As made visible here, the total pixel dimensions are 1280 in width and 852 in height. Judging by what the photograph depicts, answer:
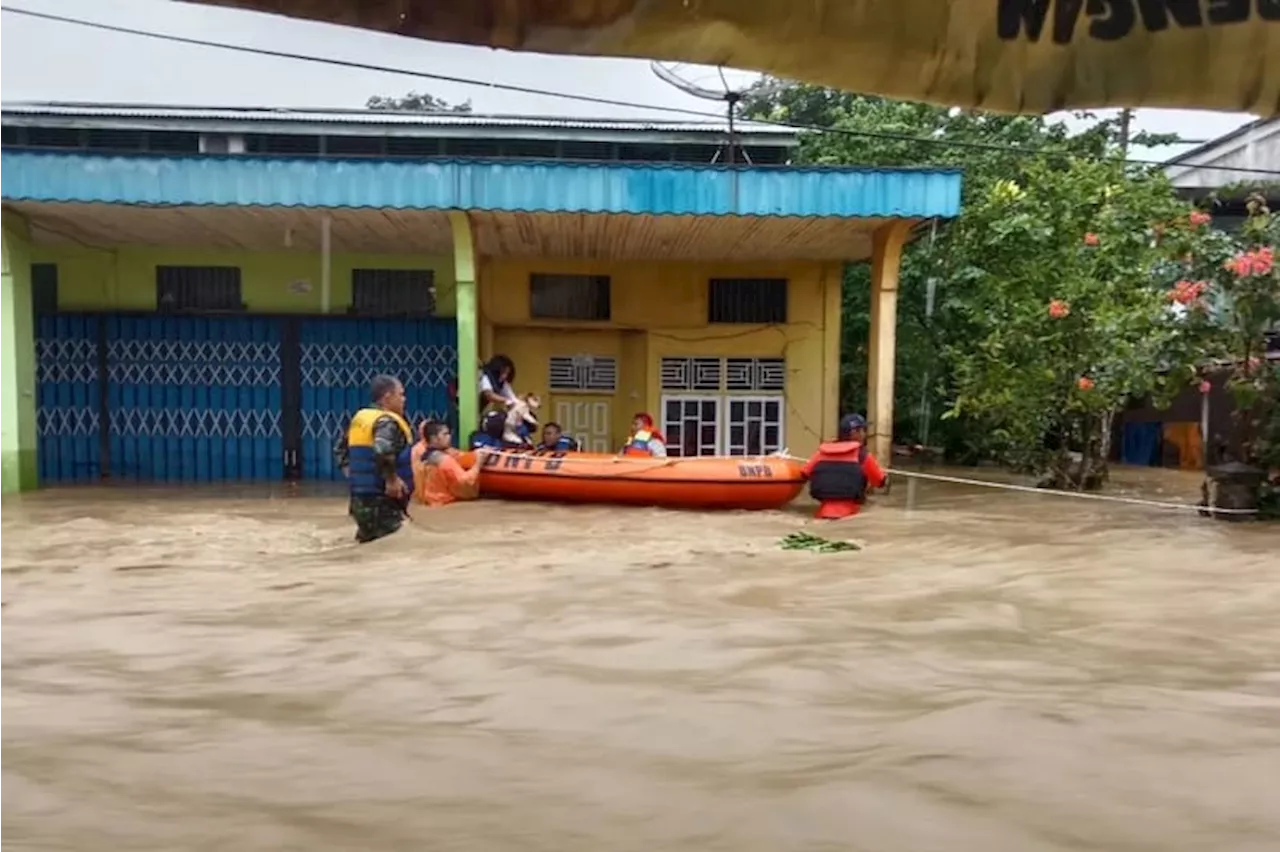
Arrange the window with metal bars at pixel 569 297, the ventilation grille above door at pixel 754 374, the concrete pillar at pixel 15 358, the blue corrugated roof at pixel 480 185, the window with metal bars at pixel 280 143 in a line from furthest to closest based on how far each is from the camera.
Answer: the window with metal bars at pixel 280 143 → the ventilation grille above door at pixel 754 374 → the window with metal bars at pixel 569 297 → the concrete pillar at pixel 15 358 → the blue corrugated roof at pixel 480 185

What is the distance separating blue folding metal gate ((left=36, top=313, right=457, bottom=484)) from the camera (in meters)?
16.3

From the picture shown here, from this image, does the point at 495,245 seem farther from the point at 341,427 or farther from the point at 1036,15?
the point at 1036,15

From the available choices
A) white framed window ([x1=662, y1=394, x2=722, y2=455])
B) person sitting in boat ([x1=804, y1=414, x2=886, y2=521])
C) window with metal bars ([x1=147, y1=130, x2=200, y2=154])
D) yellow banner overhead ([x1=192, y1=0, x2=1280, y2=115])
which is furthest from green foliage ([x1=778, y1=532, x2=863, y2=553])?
window with metal bars ([x1=147, y1=130, x2=200, y2=154])

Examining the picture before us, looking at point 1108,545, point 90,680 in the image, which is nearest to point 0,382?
point 90,680

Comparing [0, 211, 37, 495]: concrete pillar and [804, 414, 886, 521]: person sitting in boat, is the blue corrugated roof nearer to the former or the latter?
[0, 211, 37, 495]: concrete pillar

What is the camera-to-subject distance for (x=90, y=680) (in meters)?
5.17

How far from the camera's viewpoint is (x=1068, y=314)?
549 inches

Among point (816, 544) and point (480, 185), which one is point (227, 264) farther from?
point (816, 544)

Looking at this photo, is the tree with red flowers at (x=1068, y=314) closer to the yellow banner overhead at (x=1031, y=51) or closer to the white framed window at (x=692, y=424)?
the white framed window at (x=692, y=424)

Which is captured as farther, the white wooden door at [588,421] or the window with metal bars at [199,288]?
the white wooden door at [588,421]

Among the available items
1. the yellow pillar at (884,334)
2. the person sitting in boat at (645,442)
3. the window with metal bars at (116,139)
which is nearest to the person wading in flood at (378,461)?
the person sitting in boat at (645,442)

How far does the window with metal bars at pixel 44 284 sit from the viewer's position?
16.5m

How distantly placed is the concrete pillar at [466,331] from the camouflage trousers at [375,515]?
4310 millimetres

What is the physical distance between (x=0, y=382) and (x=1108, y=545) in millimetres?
11945
